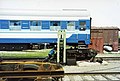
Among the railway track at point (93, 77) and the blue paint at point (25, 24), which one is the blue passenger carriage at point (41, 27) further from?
the railway track at point (93, 77)

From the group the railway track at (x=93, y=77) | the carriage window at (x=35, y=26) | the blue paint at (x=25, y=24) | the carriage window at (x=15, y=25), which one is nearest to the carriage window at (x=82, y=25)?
the carriage window at (x=35, y=26)

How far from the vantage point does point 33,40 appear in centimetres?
1558

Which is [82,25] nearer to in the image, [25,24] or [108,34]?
[25,24]

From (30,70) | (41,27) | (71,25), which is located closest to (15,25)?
(41,27)

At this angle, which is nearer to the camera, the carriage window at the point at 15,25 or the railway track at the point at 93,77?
the railway track at the point at 93,77

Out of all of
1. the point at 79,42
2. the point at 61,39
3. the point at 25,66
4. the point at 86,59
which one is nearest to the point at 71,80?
the point at 25,66

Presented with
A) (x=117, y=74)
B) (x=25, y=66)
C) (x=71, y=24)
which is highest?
(x=71, y=24)

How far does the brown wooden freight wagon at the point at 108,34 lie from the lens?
71.5ft

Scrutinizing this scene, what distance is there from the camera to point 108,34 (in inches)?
878

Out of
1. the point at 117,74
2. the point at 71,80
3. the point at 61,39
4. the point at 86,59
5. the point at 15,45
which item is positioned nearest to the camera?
the point at 71,80

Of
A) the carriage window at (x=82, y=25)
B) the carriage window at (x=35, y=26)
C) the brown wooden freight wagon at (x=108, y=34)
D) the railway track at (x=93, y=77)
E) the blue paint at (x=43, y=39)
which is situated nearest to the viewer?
the railway track at (x=93, y=77)

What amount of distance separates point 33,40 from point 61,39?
342 centimetres

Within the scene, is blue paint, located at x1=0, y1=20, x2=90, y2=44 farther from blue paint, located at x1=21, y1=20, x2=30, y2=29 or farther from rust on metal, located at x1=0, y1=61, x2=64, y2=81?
rust on metal, located at x1=0, y1=61, x2=64, y2=81

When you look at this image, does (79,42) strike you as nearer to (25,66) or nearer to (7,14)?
(7,14)
